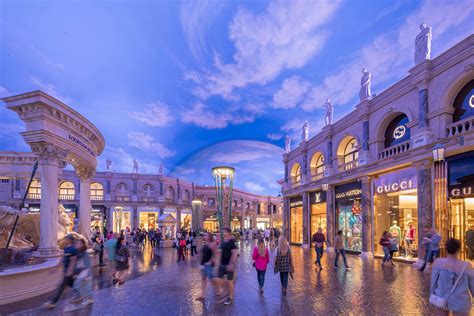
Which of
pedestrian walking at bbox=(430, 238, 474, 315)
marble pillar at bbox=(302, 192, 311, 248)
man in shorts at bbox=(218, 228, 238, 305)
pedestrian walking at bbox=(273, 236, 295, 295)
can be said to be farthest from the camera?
marble pillar at bbox=(302, 192, 311, 248)

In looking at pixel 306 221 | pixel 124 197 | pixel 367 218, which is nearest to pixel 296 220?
pixel 306 221

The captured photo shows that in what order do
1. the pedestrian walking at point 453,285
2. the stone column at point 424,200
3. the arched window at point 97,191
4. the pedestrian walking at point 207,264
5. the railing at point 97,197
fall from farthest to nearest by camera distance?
1. the arched window at point 97,191
2. the railing at point 97,197
3. the stone column at point 424,200
4. the pedestrian walking at point 207,264
5. the pedestrian walking at point 453,285

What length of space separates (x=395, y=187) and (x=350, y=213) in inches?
173

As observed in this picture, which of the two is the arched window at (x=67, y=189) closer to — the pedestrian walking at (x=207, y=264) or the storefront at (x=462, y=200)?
the pedestrian walking at (x=207, y=264)

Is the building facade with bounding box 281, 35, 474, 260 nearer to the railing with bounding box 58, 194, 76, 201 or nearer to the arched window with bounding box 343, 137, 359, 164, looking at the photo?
the arched window with bounding box 343, 137, 359, 164

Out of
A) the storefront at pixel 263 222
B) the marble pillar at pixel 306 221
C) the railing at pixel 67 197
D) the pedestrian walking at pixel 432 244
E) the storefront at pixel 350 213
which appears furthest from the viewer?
the storefront at pixel 263 222

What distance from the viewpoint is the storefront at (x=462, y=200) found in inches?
483

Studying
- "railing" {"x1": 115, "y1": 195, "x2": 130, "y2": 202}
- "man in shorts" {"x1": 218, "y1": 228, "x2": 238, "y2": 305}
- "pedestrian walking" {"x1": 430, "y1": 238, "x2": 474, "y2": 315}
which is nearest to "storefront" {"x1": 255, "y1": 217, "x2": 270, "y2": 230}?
"railing" {"x1": 115, "y1": 195, "x2": 130, "y2": 202}

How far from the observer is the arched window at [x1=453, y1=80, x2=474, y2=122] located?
12477mm

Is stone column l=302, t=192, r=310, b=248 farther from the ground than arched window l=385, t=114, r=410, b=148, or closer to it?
closer to it

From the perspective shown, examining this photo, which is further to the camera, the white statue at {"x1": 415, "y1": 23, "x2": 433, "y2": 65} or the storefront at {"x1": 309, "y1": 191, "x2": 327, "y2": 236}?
the storefront at {"x1": 309, "y1": 191, "x2": 327, "y2": 236}

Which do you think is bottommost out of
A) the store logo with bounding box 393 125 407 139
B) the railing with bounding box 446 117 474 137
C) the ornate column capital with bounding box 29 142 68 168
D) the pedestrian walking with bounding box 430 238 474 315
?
the pedestrian walking with bounding box 430 238 474 315

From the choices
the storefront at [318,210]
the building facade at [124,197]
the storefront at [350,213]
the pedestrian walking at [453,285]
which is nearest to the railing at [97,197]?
the building facade at [124,197]

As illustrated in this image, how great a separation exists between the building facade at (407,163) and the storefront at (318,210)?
0.24ft
